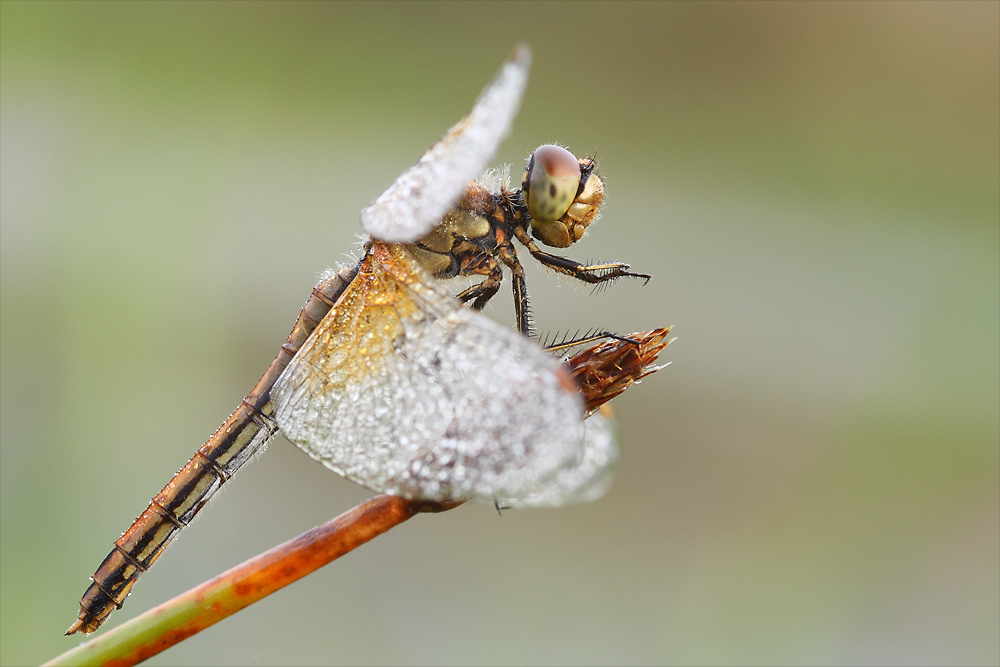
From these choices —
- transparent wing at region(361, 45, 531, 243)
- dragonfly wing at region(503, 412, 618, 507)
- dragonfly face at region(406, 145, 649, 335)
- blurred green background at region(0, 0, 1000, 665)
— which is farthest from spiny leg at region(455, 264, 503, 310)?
blurred green background at region(0, 0, 1000, 665)

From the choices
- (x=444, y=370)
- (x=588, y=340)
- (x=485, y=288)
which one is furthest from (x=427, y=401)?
(x=485, y=288)

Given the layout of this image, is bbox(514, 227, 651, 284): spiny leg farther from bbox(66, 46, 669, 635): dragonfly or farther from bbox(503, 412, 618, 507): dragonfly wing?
bbox(503, 412, 618, 507): dragonfly wing

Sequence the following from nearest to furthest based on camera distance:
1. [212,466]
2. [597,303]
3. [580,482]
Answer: [580,482], [212,466], [597,303]

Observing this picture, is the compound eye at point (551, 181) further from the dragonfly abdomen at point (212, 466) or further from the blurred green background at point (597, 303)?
the blurred green background at point (597, 303)

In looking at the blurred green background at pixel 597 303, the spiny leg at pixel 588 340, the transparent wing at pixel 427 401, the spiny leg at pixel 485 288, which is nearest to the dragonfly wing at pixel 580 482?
the transparent wing at pixel 427 401

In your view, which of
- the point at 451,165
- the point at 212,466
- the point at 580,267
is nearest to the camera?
the point at 451,165

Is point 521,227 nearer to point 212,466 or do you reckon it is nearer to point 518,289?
point 518,289

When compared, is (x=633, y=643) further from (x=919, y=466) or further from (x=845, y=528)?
(x=919, y=466)
